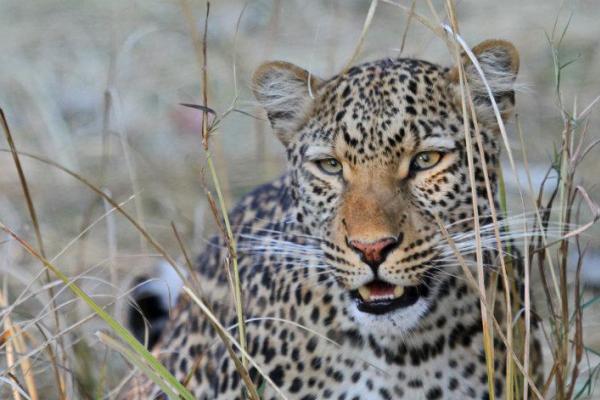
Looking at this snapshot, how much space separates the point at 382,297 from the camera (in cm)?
475

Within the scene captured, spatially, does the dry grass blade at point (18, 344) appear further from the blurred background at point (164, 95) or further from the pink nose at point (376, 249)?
the blurred background at point (164, 95)

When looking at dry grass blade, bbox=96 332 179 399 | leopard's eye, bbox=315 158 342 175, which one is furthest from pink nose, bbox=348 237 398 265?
dry grass blade, bbox=96 332 179 399

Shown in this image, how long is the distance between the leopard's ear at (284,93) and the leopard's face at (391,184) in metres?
0.17

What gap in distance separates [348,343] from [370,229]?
0.67 m

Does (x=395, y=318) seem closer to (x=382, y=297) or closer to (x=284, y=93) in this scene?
(x=382, y=297)

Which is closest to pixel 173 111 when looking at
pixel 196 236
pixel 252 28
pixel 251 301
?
pixel 252 28

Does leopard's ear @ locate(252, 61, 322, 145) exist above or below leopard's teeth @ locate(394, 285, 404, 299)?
above

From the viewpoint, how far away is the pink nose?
460 centimetres

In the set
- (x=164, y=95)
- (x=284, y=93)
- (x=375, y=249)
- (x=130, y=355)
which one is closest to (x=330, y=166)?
(x=284, y=93)

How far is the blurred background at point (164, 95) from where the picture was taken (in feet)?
28.2

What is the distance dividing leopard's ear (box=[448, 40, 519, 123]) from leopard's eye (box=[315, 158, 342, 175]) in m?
0.51

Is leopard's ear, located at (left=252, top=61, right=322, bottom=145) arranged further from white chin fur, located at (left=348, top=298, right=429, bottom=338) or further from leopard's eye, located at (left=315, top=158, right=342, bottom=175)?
white chin fur, located at (left=348, top=298, right=429, bottom=338)

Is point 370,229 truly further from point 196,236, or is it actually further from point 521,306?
point 196,236

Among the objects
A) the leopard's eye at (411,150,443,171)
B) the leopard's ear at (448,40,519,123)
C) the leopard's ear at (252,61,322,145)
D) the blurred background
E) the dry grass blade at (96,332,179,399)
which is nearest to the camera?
the dry grass blade at (96,332,179,399)
